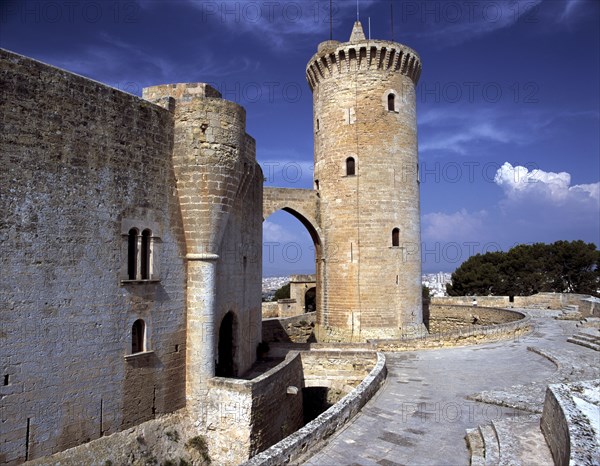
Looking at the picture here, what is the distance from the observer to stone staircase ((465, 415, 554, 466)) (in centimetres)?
600

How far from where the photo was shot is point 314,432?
691 cm

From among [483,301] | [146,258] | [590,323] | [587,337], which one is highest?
[146,258]

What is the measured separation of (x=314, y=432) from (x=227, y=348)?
19.2ft

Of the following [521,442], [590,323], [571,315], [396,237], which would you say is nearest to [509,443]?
[521,442]

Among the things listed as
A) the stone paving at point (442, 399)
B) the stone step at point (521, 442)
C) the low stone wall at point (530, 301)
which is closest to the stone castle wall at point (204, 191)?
the stone paving at point (442, 399)

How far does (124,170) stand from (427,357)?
980cm

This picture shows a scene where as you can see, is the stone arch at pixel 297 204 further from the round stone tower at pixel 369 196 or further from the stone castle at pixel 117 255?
the stone castle at pixel 117 255

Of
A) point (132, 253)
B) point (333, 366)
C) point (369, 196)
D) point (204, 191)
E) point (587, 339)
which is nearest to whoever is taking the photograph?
point (132, 253)

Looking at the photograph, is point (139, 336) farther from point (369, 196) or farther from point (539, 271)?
point (539, 271)

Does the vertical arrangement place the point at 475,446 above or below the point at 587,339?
below

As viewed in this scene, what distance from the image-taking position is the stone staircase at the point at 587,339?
1476cm

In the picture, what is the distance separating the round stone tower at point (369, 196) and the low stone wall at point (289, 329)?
1509mm

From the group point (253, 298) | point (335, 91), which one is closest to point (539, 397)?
point (253, 298)

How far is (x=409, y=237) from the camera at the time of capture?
19453mm
